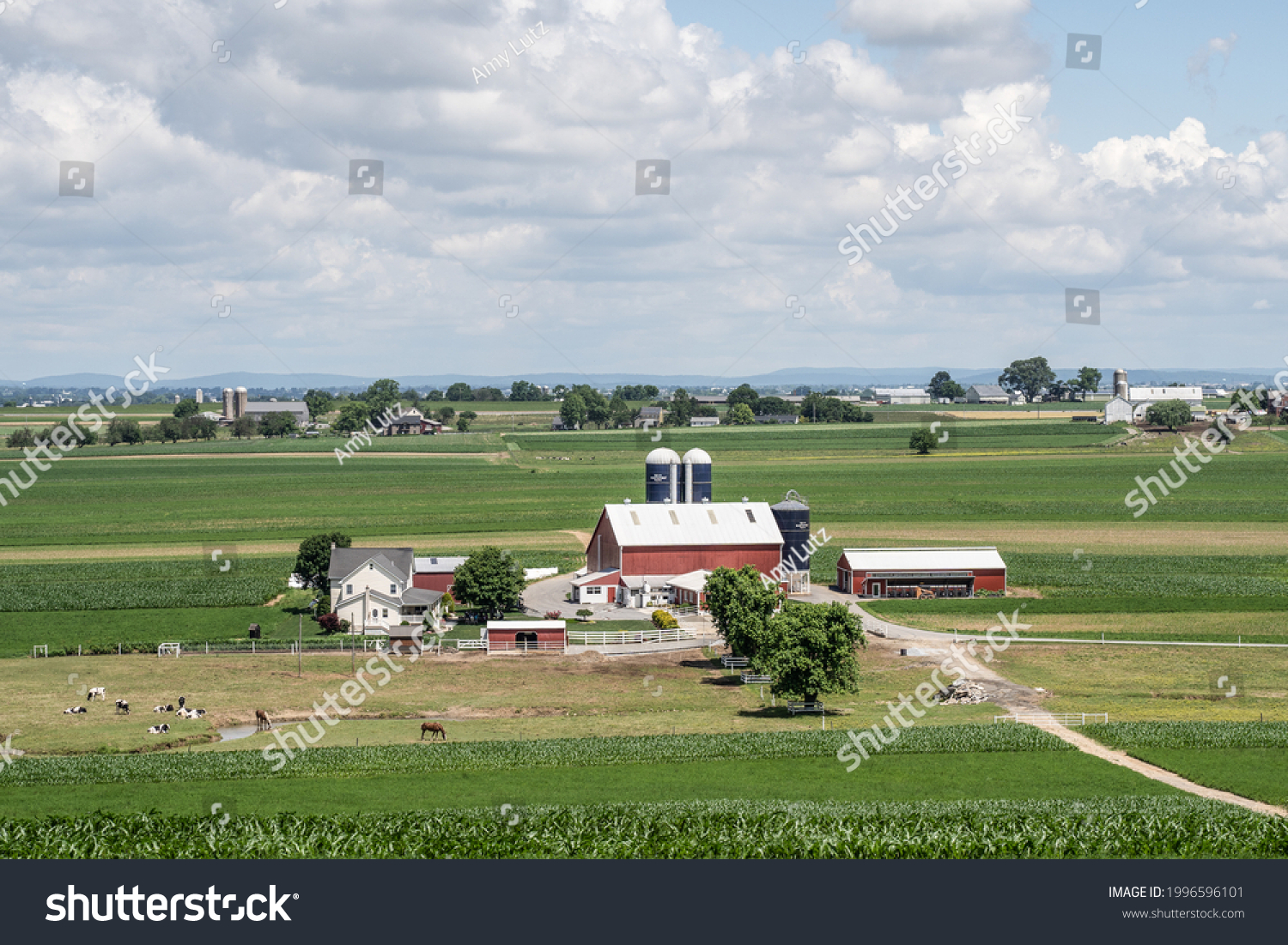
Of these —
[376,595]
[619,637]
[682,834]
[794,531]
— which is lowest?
[619,637]

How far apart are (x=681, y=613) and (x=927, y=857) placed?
43.2 m

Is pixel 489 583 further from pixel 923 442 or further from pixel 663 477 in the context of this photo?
pixel 923 442

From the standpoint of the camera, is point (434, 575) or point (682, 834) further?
point (434, 575)

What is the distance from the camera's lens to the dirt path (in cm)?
3722

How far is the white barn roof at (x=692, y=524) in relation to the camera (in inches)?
3088

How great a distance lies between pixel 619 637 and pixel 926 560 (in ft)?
76.5

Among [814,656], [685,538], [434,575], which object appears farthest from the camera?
[685,538]

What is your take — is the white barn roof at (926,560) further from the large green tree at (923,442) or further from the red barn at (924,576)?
the large green tree at (923,442)

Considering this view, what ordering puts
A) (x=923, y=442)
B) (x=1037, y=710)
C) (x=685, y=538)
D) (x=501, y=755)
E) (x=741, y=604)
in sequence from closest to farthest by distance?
(x=501, y=755) → (x=1037, y=710) → (x=741, y=604) → (x=685, y=538) → (x=923, y=442)

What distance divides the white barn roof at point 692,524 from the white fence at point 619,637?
39.4 ft

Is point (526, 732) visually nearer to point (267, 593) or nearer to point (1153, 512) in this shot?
point (267, 593)

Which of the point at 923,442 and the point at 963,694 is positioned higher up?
the point at 923,442

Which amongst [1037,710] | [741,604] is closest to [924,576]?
[741,604]

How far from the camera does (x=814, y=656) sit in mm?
49906
